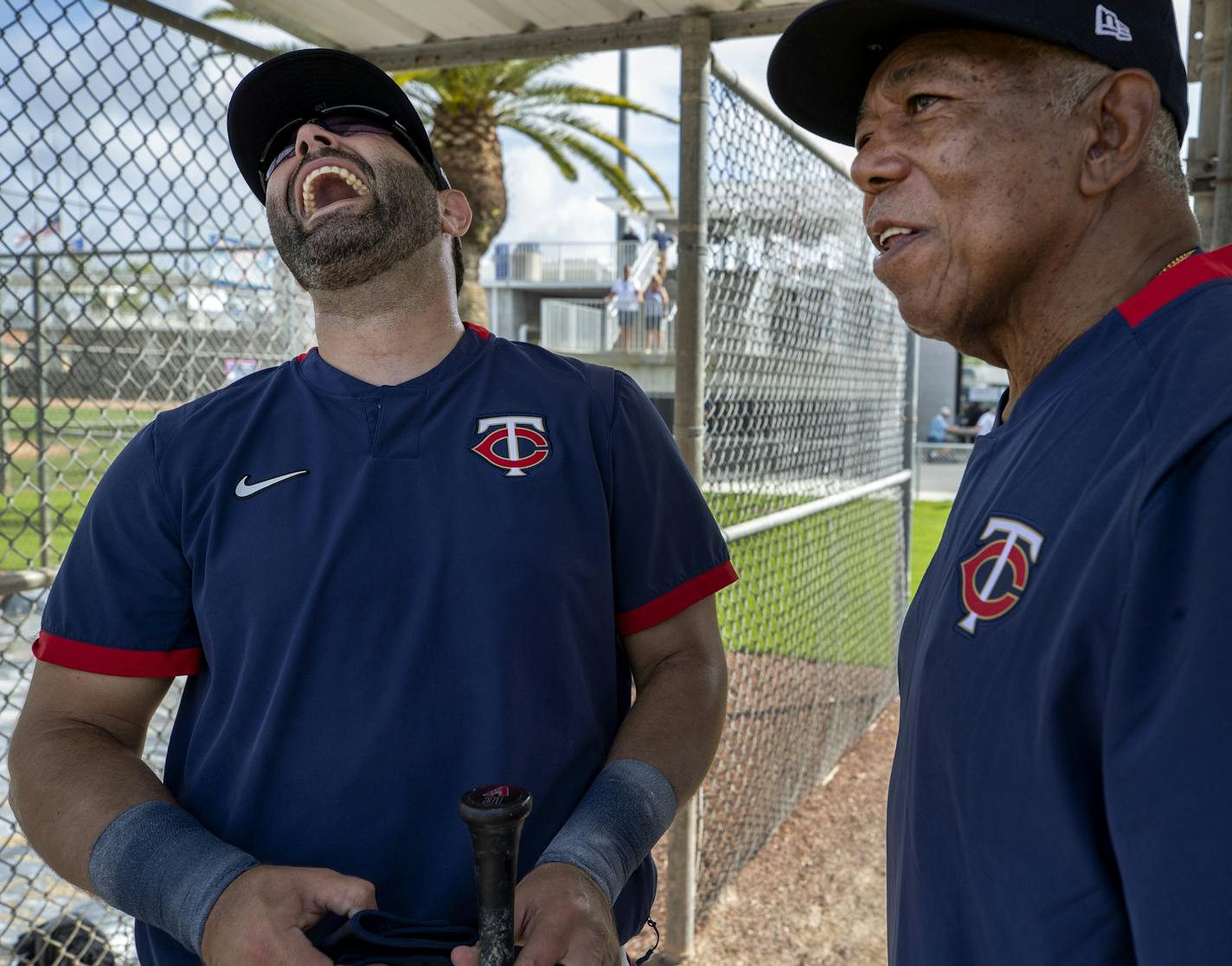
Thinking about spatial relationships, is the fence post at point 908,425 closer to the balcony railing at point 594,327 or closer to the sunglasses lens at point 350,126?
the sunglasses lens at point 350,126

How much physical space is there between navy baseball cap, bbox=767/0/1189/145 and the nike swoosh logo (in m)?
1.12

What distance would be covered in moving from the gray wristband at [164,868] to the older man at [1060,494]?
1038mm

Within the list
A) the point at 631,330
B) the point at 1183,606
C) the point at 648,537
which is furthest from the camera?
the point at 631,330

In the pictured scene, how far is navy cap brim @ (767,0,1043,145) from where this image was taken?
4.44 feet

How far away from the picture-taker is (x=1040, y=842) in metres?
1.05

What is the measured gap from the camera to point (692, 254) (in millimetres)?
3387

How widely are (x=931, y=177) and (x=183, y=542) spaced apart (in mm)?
1427

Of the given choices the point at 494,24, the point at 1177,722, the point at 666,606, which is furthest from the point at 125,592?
the point at 494,24

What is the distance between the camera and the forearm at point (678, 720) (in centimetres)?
187

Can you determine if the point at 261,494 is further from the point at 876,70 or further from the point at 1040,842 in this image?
the point at 1040,842

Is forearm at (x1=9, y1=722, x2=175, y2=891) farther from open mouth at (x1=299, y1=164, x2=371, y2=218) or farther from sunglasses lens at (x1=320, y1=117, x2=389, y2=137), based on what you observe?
sunglasses lens at (x1=320, y1=117, x2=389, y2=137)

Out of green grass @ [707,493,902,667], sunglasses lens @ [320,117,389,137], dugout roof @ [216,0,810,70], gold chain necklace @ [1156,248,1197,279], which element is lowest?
green grass @ [707,493,902,667]

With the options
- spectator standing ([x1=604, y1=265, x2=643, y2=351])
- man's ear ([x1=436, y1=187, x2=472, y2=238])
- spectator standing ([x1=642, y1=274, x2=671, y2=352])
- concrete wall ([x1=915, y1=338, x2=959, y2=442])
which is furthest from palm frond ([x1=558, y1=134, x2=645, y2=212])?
concrete wall ([x1=915, y1=338, x2=959, y2=442])

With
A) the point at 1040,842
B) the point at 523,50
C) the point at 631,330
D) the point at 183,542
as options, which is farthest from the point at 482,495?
the point at 631,330
